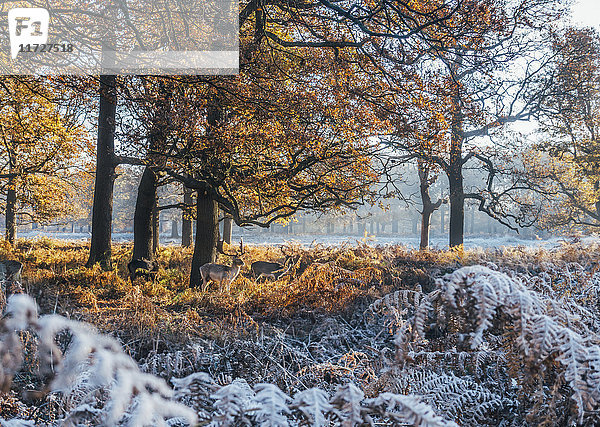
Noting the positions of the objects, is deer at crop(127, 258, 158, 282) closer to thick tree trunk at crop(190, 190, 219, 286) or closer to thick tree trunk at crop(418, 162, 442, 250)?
thick tree trunk at crop(190, 190, 219, 286)

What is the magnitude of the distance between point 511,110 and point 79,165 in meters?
18.5

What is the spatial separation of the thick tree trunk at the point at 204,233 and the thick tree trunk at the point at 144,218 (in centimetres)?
300

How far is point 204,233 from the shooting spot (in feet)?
37.2

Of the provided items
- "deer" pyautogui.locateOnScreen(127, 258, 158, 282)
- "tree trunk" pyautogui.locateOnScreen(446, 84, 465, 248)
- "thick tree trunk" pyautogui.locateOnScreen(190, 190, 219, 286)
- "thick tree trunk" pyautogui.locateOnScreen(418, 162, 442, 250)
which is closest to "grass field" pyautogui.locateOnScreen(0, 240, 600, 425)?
"deer" pyautogui.locateOnScreen(127, 258, 158, 282)

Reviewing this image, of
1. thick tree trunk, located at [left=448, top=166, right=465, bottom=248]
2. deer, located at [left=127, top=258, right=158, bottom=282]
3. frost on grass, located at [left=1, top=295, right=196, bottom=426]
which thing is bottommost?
deer, located at [left=127, top=258, right=158, bottom=282]

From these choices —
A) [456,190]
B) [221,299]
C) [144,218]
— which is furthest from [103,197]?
[456,190]

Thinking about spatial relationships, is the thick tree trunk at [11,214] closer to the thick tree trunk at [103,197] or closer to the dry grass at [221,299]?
the thick tree trunk at [103,197]

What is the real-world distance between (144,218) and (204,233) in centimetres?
344

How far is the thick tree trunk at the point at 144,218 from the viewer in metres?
13.4

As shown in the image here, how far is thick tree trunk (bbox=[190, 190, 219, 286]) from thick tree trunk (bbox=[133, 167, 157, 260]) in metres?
3.00

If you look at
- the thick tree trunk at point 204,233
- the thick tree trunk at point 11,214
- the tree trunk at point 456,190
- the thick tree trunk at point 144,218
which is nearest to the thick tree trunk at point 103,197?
the thick tree trunk at point 144,218

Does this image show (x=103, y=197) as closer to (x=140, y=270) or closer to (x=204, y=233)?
(x=140, y=270)

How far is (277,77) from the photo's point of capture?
860 cm

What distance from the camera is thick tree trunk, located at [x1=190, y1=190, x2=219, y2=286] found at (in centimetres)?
1123
